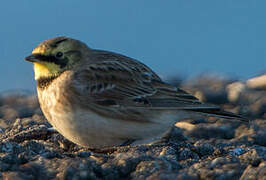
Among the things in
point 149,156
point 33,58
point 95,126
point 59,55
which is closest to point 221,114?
point 95,126

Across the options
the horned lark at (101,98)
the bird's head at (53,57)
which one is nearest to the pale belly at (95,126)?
the horned lark at (101,98)

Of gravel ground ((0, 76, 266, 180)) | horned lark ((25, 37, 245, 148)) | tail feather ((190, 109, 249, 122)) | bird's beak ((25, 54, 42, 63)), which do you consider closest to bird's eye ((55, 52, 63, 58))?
horned lark ((25, 37, 245, 148))

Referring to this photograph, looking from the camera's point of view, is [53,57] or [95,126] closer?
[95,126]

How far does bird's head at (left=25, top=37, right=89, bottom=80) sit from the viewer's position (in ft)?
21.1

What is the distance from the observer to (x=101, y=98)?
6195 mm

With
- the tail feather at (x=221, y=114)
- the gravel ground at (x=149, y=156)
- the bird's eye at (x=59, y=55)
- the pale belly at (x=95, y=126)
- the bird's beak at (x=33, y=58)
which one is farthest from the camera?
the bird's eye at (x=59, y=55)

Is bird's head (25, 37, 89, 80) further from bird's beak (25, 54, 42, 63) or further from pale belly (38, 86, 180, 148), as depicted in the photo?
pale belly (38, 86, 180, 148)

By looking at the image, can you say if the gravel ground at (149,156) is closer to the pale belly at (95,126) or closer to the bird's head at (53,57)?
the pale belly at (95,126)

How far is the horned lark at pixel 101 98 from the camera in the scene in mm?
5996

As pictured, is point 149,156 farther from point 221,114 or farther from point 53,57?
point 53,57

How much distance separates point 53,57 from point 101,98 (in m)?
0.86

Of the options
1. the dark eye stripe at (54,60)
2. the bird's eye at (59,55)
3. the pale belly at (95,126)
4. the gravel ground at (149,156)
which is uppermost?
the bird's eye at (59,55)

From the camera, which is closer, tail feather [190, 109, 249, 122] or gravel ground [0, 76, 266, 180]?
gravel ground [0, 76, 266, 180]

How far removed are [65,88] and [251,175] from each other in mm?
2647
